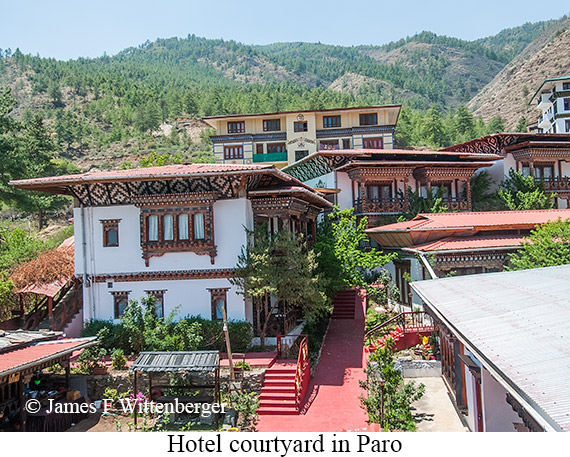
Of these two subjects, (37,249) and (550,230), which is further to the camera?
(37,249)

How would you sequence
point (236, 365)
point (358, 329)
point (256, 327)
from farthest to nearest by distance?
1. point (358, 329)
2. point (256, 327)
3. point (236, 365)

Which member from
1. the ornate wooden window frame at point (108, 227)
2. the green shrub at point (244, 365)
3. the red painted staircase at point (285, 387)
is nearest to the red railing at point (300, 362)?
the red painted staircase at point (285, 387)

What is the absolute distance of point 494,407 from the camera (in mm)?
8844

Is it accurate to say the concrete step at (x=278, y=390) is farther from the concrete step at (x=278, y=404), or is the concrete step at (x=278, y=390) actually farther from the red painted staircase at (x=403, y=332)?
the red painted staircase at (x=403, y=332)

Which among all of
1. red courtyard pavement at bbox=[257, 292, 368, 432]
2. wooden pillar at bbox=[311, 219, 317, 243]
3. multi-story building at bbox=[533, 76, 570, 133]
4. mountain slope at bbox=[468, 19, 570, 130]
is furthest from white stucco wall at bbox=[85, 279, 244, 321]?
mountain slope at bbox=[468, 19, 570, 130]

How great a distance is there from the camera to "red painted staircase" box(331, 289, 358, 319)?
75.7 ft

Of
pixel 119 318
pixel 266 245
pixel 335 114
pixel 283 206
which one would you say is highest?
pixel 335 114

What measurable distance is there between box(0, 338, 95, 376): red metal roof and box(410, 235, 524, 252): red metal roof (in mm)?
12812

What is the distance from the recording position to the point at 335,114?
47500mm

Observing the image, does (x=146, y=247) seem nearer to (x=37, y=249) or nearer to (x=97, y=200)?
(x=97, y=200)

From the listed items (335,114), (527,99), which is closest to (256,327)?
(335,114)

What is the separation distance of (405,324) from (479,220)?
6.15 m

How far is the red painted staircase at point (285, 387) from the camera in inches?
550

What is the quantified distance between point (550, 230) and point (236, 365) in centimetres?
1262
